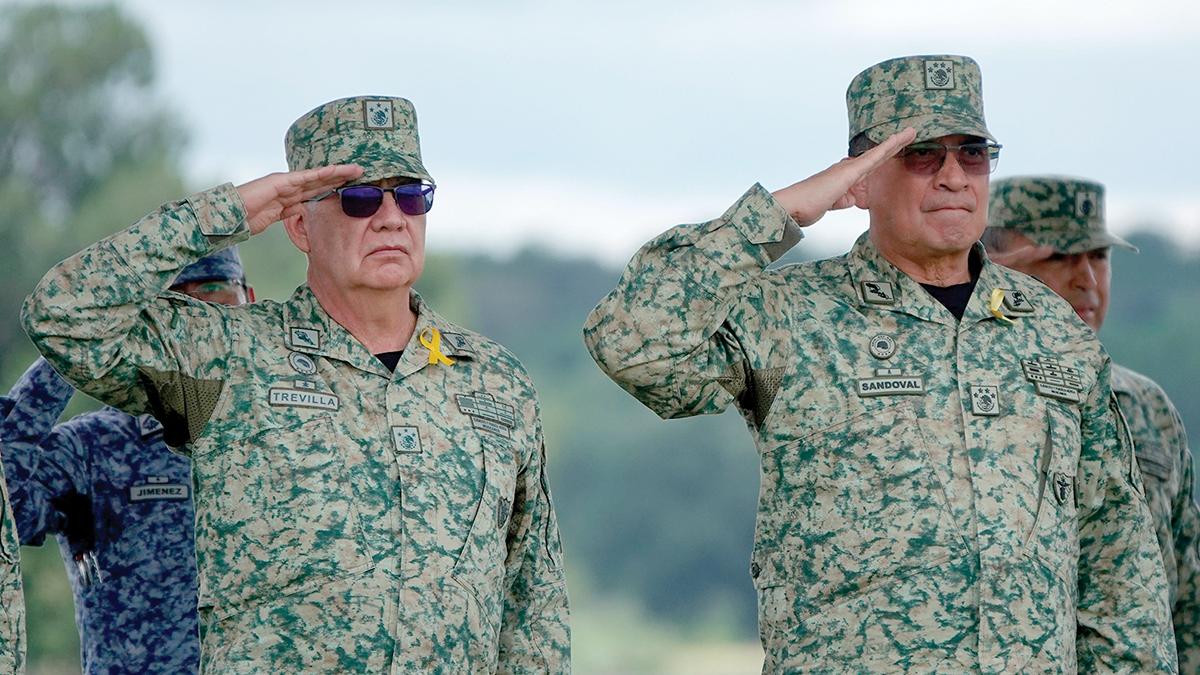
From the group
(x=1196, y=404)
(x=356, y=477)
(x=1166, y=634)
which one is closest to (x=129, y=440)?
(x=356, y=477)

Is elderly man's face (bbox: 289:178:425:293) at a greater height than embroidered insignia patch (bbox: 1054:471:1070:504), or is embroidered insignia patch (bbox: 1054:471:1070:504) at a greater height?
elderly man's face (bbox: 289:178:425:293)

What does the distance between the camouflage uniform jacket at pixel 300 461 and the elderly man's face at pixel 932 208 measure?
→ 1.20 meters

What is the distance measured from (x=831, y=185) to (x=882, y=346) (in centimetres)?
44

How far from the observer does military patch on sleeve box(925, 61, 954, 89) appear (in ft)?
18.3

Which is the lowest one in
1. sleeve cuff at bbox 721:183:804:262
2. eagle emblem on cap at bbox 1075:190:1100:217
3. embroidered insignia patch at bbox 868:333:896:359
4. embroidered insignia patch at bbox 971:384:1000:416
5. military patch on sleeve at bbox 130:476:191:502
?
military patch on sleeve at bbox 130:476:191:502

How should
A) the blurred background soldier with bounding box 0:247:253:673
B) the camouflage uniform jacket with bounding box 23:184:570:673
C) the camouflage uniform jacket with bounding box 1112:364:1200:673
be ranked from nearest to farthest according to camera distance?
the camouflage uniform jacket with bounding box 23:184:570:673
the blurred background soldier with bounding box 0:247:253:673
the camouflage uniform jacket with bounding box 1112:364:1200:673

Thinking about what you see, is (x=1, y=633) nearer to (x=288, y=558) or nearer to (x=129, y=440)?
(x=288, y=558)

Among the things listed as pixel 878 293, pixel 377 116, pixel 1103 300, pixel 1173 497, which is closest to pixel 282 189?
pixel 377 116

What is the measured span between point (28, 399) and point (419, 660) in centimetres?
179

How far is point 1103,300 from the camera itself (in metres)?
7.34

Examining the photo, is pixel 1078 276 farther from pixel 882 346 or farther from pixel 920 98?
pixel 882 346

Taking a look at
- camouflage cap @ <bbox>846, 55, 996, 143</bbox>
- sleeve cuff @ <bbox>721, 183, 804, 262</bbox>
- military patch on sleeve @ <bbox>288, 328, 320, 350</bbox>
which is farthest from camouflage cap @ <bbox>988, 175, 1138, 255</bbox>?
military patch on sleeve @ <bbox>288, 328, 320, 350</bbox>

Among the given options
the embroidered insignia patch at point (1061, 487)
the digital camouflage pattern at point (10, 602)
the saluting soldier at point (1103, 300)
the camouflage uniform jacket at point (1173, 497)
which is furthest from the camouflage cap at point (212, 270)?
the camouflage uniform jacket at point (1173, 497)

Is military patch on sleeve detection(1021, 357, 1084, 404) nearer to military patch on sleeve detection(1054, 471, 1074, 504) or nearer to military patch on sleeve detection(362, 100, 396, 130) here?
military patch on sleeve detection(1054, 471, 1074, 504)
